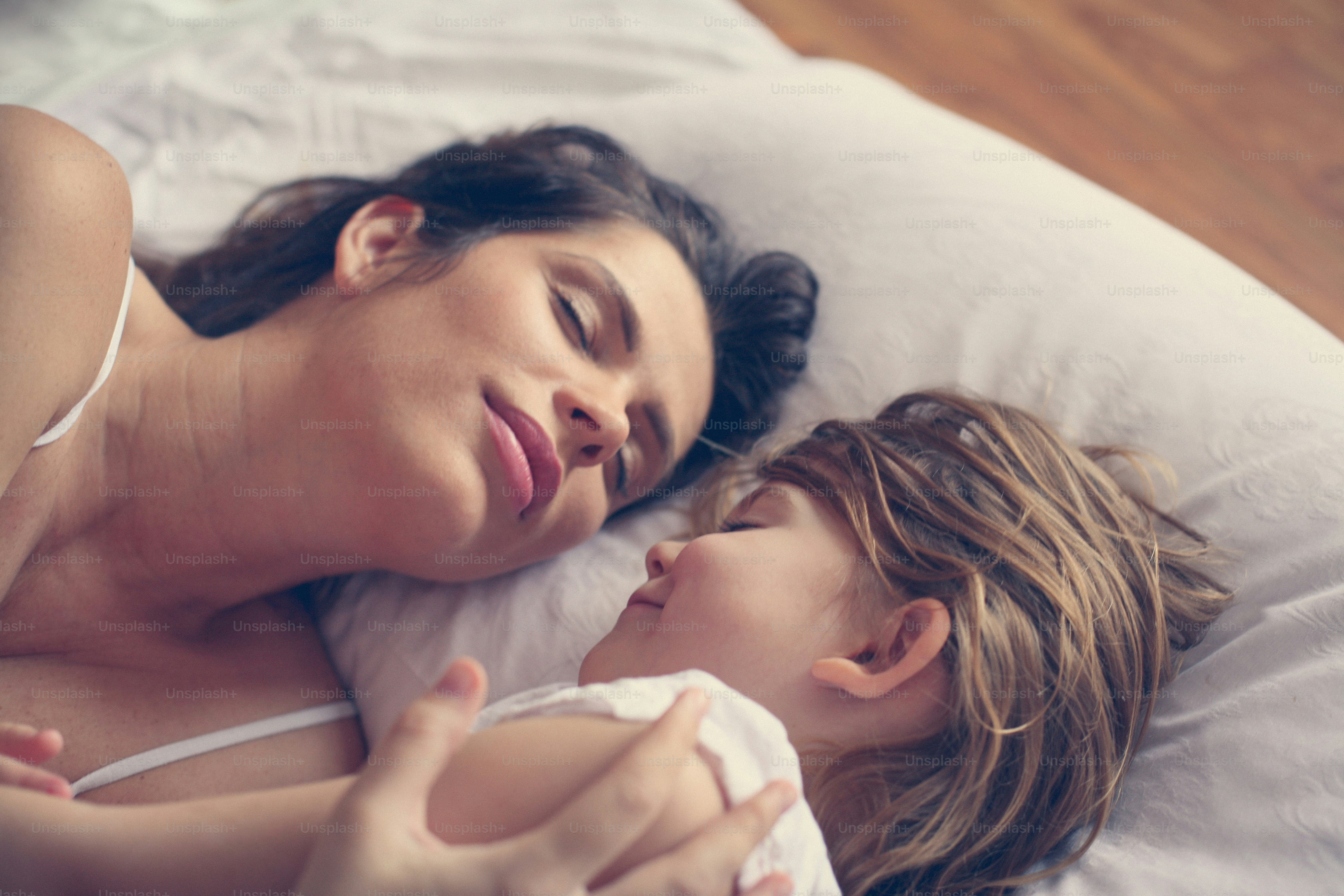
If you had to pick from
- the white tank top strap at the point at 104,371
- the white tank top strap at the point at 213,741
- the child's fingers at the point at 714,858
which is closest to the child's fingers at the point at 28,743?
the white tank top strap at the point at 213,741

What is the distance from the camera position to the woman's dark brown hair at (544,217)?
4.64 feet

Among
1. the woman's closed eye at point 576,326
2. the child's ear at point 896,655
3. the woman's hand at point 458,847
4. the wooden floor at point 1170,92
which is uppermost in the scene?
the wooden floor at point 1170,92

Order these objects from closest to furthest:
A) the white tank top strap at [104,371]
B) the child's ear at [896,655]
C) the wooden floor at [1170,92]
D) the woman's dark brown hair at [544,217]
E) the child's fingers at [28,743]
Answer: the child's fingers at [28,743] → the child's ear at [896,655] → the white tank top strap at [104,371] → the woman's dark brown hair at [544,217] → the wooden floor at [1170,92]

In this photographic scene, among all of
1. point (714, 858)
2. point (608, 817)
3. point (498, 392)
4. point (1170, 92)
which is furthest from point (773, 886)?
point (1170, 92)

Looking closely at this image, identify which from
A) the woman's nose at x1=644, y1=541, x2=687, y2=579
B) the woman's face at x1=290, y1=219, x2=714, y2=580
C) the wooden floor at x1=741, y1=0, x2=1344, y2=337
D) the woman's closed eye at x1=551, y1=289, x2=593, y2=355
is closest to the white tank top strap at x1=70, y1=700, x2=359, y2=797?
the woman's face at x1=290, y1=219, x2=714, y2=580

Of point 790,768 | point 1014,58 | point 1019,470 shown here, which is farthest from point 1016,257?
point 1014,58

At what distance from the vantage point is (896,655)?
1019mm

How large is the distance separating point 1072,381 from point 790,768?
81 centimetres

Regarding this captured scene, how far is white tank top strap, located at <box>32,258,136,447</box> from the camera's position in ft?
3.61

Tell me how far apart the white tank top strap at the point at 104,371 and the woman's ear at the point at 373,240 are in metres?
0.27

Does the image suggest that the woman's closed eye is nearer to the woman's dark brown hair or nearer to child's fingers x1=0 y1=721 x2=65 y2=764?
the woman's dark brown hair

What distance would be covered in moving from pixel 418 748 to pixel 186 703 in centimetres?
72

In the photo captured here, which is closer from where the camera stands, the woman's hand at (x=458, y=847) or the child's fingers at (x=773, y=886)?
the woman's hand at (x=458, y=847)

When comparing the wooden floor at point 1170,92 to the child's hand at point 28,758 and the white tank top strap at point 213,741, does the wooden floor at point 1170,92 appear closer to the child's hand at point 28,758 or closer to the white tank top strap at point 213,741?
the white tank top strap at point 213,741
